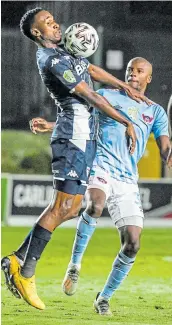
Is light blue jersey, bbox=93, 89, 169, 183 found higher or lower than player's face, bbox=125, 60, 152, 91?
lower

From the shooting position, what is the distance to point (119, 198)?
3998mm

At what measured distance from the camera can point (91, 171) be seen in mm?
3984

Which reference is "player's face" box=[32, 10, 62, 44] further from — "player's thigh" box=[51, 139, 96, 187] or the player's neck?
"player's thigh" box=[51, 139, 96, 187]

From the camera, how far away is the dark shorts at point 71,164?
3.70 m

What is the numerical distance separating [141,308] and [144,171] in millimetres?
1232

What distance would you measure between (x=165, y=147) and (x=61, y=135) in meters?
0.49

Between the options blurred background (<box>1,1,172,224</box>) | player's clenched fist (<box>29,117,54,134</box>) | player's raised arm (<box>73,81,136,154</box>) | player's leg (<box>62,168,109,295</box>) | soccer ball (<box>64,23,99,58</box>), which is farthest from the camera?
blurred background (<box>1,1,172,224</box>)

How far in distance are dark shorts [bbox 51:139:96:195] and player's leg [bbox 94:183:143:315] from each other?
28 centimetres

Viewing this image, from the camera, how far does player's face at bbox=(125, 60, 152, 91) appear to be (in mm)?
3965

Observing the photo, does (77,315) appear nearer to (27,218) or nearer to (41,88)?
(41,88)

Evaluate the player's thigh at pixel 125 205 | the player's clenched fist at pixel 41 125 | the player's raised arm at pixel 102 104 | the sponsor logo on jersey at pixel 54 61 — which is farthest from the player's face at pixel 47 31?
the player's thigh at pixel 125 205

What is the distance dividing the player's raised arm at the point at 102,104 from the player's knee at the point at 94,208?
0.45 m

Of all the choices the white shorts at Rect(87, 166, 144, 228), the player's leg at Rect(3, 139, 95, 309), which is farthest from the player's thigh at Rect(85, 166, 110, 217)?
the player's leg at Rect(3, 139, 95, 309)

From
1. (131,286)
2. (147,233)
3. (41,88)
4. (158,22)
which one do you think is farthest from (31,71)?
(147,233)
